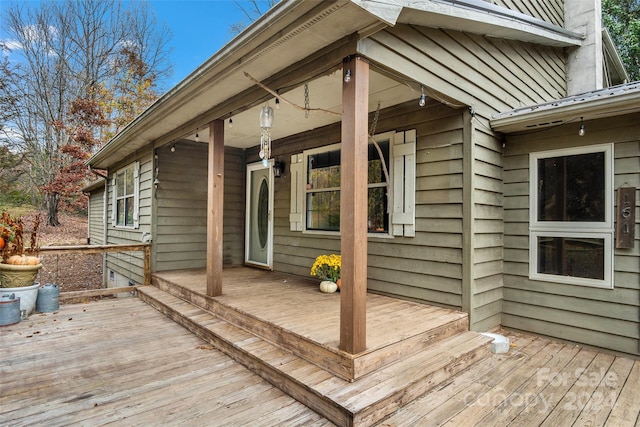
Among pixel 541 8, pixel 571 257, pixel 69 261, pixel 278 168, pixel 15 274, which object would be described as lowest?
pixel 69 261

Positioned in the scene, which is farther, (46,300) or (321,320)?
(46,300)

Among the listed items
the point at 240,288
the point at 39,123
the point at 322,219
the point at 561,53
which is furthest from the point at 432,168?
the point at 39,123

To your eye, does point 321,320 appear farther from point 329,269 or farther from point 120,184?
point 120,184

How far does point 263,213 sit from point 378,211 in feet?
8.39

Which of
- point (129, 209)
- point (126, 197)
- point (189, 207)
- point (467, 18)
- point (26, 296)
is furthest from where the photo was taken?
point (126, 197)

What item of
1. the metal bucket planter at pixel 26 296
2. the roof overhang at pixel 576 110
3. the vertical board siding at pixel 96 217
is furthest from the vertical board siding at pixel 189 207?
the vertical board siding at pixel 96 217

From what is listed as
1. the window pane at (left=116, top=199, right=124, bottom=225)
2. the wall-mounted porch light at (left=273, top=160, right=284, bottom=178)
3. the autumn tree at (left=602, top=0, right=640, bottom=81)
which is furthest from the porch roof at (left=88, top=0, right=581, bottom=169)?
the autumn tree at (left=602, top=0, right=640, bottom=81)

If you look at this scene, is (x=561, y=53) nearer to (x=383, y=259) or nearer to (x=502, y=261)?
(x=502, y=261)

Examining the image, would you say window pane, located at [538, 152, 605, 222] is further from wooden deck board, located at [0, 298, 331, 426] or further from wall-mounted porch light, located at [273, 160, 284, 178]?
wall-mounted porch light, located at [273, 160, 284, 178]

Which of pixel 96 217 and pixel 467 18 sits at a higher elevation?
pixel 467 18

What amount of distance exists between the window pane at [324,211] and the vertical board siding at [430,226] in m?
0.82

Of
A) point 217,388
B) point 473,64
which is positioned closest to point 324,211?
point 473,64

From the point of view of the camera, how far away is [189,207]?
5.65m

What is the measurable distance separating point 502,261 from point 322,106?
2.71 meters
